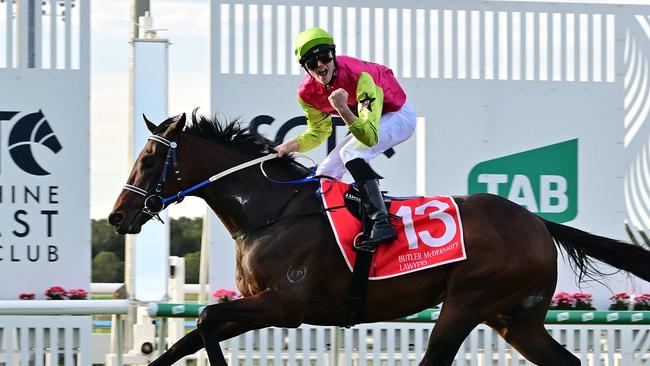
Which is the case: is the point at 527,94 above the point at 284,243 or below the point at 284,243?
above

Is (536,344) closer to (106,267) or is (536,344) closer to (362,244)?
(362,244)

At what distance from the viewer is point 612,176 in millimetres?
7691

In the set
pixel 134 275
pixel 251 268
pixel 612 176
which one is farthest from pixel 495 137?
pixel 251 268

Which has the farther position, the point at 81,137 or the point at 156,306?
the point at 81,137

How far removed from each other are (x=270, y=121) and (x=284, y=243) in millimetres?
2407

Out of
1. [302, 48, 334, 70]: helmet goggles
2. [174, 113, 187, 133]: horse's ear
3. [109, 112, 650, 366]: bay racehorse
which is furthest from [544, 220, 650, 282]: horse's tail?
[174, 113, 187, 133]: horse's ear

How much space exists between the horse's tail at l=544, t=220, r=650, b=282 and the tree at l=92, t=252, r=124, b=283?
47.3 feet

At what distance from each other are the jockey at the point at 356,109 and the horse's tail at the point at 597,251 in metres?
0.91

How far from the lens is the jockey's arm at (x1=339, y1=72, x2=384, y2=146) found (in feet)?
15.7

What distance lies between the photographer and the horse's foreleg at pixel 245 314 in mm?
4872

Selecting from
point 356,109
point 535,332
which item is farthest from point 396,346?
point 356,109

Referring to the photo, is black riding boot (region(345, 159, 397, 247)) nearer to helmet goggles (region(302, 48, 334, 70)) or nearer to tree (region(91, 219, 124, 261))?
helmet goggles (region(302, 48, 334, 70))

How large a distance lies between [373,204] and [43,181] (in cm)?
297

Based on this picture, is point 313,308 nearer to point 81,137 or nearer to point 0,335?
point 0,335
